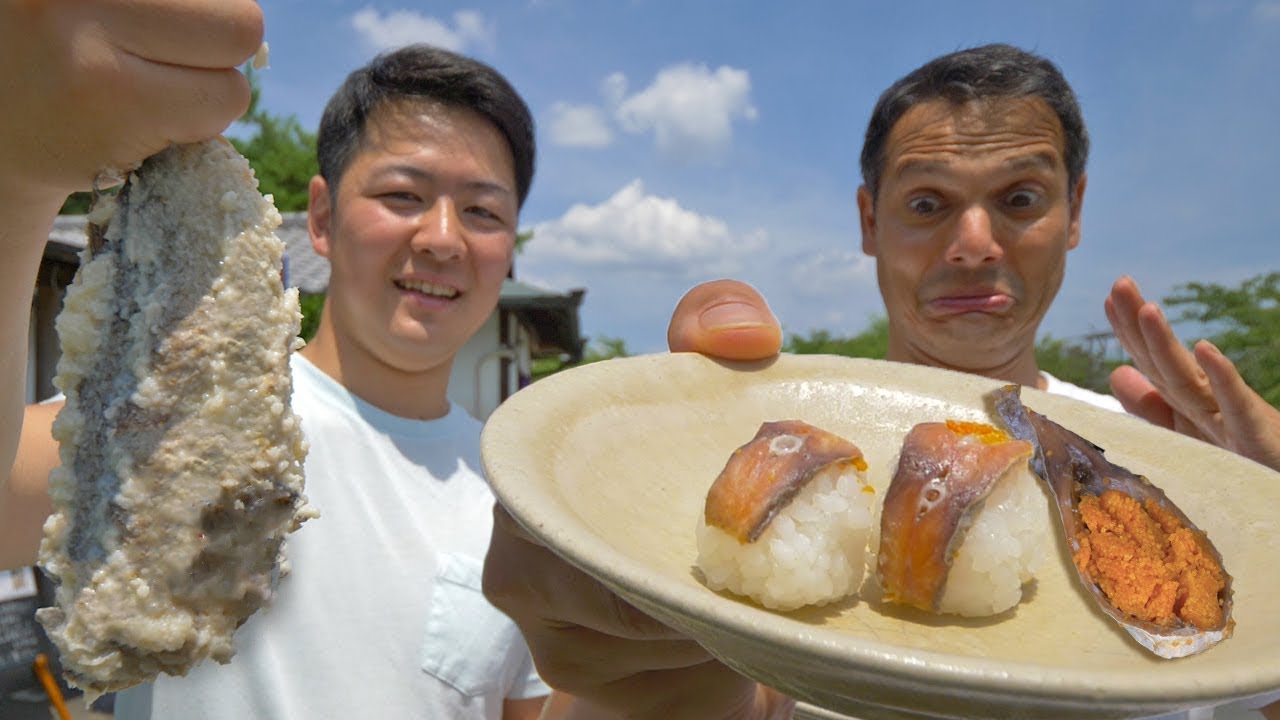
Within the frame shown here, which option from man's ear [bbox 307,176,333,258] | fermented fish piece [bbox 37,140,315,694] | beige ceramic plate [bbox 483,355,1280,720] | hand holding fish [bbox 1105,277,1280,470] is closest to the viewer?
beige ceramic plate [bbox 483,355,1280,720]

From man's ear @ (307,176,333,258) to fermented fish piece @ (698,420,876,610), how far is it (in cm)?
248

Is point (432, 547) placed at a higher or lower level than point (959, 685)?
lower

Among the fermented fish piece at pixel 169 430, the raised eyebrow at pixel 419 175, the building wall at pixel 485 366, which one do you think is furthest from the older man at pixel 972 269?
the building wall at pixel 485 366

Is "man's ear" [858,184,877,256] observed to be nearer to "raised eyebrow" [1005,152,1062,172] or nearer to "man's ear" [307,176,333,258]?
"raised eyebrow" [1005,152,1062,172]

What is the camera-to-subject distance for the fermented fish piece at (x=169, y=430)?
0.85 metres

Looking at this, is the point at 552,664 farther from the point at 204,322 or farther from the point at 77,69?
the point at 77,69

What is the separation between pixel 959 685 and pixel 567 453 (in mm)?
690

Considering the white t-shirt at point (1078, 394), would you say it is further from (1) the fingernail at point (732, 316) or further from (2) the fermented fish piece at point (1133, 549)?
(1) the fingernail at point (732, 316)

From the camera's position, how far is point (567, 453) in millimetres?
1230

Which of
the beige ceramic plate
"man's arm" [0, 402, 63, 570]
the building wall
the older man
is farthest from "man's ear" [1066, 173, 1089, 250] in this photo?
the building wall

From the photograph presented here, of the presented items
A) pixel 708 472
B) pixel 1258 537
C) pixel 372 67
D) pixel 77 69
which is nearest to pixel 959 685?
pixel 708 472

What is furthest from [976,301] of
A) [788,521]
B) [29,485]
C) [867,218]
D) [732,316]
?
[29,485]

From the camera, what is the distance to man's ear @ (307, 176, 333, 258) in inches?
124

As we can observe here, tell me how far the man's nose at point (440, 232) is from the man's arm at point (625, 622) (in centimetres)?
137
